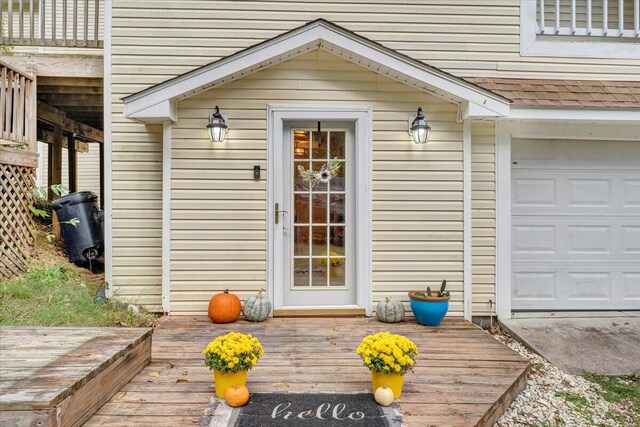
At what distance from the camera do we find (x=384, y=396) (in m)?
2.17

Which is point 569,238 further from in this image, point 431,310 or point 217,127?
point 217,127

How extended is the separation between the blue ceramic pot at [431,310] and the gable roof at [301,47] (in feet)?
6.10

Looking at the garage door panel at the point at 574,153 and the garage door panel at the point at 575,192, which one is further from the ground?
the garage door panel at the point at 574,153

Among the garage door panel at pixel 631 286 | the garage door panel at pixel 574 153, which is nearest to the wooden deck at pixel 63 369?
the garage door panel at pixel 574 153

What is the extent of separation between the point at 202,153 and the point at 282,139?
83 centimetres

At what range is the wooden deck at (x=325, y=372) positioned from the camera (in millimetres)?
2127

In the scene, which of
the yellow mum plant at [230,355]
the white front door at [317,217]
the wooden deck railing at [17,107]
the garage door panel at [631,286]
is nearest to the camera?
the yellow mum plant at [230,355]

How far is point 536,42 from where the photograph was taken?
4395 millimetres

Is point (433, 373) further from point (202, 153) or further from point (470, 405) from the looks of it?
point (202, 153)

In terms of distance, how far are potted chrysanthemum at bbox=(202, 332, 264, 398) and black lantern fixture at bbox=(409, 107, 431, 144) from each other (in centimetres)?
264

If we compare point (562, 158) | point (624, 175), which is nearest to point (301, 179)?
point (562, 158)

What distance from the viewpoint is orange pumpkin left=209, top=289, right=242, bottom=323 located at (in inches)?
145

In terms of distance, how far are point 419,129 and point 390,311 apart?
1817 millimetres

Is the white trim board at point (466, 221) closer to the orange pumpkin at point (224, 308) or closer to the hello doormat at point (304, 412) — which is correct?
the hello doormat at point (304, 412)
